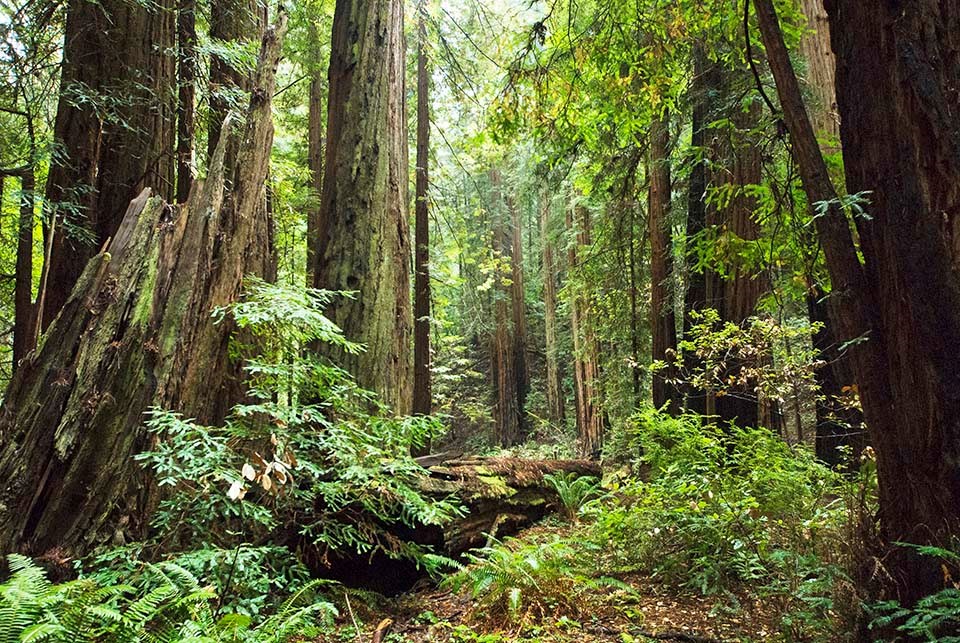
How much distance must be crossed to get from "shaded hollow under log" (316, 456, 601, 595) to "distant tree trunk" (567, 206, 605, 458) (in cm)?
847

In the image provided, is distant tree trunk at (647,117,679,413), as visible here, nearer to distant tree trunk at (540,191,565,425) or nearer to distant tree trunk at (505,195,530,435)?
distant tree trunk at (540,191,565,425)

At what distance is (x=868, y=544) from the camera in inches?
95.9

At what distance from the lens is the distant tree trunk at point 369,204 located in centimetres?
482

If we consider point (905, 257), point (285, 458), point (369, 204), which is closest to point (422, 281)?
point (369, 204)

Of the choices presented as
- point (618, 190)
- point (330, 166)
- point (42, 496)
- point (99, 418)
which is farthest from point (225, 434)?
point (618, 190)

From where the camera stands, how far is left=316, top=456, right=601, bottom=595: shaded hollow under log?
13.1ft

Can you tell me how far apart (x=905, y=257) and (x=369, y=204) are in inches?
161

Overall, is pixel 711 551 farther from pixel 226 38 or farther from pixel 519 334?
pixel 519 334

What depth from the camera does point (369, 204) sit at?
5.04 meters

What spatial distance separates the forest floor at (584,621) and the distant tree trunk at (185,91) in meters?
4.91

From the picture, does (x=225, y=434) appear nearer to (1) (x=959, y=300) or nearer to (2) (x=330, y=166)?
(2) (x=330, y=166)

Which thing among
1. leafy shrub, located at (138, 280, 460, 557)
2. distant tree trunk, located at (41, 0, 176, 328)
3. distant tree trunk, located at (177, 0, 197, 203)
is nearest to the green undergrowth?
leafy shrub, located at (138, 280, 460, 557)

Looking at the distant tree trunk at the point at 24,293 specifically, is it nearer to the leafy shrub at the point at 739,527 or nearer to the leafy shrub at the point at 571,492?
the leafy shrub at the point at 571,492

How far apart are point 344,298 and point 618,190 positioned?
7.68m
